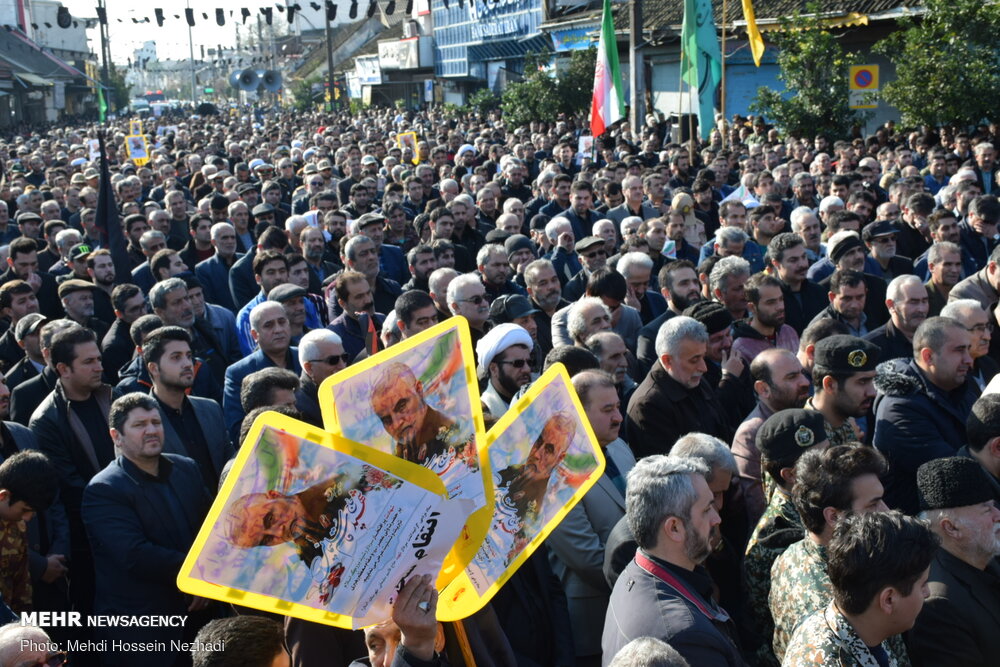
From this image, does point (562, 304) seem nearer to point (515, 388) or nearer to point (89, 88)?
point (515, 388)

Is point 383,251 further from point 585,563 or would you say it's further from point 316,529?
point 316,529

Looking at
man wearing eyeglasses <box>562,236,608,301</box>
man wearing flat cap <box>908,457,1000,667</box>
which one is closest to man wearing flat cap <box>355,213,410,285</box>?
man wearing eyeglasses <box>562,236,608,301</box>

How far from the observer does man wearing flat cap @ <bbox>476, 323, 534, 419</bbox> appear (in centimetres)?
549

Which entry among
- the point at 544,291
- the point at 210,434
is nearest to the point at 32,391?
the point at 210,434

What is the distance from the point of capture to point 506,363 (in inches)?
217

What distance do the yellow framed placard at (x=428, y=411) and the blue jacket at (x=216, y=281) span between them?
24.5ft

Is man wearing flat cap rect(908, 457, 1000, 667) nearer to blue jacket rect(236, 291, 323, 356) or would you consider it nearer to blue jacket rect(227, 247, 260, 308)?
blue jacket rect(236, 291, 323, 356)

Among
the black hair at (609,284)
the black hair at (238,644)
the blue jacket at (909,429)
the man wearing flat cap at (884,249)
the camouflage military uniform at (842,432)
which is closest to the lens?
the black hair at (238,644)

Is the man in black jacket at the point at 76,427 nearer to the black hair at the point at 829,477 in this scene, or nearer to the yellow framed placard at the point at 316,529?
the yellow framed placard at the point at 316,529

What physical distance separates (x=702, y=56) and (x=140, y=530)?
1356 cm

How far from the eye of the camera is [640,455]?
5.64m

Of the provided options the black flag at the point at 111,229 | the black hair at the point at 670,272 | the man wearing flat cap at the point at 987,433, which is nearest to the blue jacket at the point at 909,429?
the man wearing flat cap at the point at 987,433

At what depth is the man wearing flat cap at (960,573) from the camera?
3479mm

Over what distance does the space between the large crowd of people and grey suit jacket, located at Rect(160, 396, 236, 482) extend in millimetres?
15
